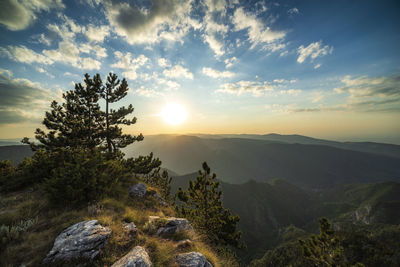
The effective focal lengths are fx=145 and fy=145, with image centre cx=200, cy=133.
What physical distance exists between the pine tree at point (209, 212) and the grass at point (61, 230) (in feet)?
20.4

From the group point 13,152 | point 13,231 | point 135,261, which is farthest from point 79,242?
point 13,152

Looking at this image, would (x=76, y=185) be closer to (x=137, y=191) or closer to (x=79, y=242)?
(x=79, y=242)

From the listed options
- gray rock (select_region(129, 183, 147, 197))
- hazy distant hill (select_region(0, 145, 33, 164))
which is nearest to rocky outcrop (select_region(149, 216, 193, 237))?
gray rock (select_region(129, 183, 147, 197))

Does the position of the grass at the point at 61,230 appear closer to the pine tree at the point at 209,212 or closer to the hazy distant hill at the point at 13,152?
the pine tree at the point at 209,212

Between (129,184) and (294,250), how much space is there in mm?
94524

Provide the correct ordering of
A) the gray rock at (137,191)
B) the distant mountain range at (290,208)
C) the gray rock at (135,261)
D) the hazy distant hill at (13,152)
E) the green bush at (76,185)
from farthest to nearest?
the hazy distant hill at (13,152)
the distant mountain range at (290,208)
the gray rock at (137,191)
the green bush at (76,185)
the gray rock at (135,261)

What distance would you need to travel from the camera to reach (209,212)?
43.9 feet

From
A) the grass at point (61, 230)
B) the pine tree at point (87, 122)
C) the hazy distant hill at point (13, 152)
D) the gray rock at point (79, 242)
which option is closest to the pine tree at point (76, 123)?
the pine tree at point (87, 122)

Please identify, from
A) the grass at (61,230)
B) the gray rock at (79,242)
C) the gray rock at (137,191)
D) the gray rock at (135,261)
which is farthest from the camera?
the gray rock at (137,191)

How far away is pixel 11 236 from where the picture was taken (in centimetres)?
520

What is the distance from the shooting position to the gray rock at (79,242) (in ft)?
14.9

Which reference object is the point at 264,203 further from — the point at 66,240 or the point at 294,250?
the point at 66,240

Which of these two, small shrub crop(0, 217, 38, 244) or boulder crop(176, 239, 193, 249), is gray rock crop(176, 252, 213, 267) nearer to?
boulder crop(176, 239, 193, 249)

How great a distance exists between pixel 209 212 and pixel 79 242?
10.5 metres
